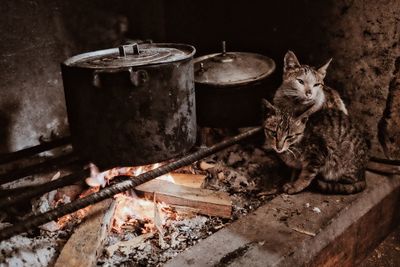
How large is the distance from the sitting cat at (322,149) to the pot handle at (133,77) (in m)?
1.22

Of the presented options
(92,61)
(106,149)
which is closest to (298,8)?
(92,61)

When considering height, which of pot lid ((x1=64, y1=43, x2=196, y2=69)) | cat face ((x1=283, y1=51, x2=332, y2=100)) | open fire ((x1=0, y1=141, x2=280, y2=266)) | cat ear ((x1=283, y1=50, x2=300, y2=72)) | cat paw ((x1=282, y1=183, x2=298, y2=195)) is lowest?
open fire ((x1=0, y1=141, x2=280, y2=266))

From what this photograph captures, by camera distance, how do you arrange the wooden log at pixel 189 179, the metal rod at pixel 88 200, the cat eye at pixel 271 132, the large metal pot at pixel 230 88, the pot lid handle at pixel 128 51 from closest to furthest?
the metal rod at pixel 88 200 → the pot lid handle at pixel 128 51 → the cat eye at pixel 271 132 → the wooden log at pixel 189 179 → the large metal pot at pixel 230 88

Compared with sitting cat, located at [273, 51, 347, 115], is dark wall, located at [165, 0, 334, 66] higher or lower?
higher

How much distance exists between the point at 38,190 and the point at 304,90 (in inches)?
92.9

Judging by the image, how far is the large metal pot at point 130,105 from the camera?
95.4 inches

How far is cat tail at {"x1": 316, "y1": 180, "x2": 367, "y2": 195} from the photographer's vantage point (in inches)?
114

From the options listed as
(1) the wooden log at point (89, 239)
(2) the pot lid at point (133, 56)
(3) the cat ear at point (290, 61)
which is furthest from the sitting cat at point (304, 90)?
(1) the wooden log at point (89, 239)

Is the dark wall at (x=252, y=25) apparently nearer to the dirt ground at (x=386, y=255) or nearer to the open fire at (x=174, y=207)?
the open fire at (x=174, y=207)

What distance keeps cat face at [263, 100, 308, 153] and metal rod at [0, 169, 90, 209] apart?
153 cm

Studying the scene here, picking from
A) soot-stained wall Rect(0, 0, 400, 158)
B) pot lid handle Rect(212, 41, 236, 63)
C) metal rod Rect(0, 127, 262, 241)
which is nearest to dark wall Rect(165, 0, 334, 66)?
soot-stained wall Rect(0, 0, 400, 158)

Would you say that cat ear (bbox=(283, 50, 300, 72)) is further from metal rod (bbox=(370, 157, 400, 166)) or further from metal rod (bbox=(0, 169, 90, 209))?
metal rod (bbox=(0, 169, 90, 209))

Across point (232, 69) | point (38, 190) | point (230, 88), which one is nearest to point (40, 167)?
point (38, 190)

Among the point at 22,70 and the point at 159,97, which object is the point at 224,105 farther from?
the point at 22,70
